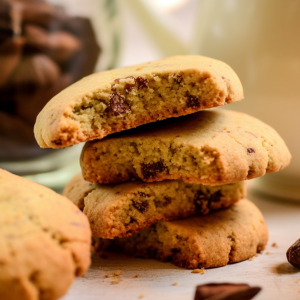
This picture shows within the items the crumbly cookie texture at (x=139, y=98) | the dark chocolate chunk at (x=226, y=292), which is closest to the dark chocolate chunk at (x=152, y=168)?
the crumbly cookie texture at (x=139, y=98)

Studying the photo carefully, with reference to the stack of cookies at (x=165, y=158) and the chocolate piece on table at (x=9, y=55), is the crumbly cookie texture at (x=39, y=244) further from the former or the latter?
→ the chocolate piece on table at (x=9, y=55)

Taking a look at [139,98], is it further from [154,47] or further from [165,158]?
[154,47]

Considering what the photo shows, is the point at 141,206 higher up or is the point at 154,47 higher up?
the point at 154,47

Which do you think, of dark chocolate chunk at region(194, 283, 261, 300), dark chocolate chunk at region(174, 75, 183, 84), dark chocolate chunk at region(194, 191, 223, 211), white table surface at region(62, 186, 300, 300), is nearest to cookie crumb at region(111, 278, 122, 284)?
white table surface at region(62, 186, 300, 300)

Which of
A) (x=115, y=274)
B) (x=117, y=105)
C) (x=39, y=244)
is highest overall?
(x=117, y=105)

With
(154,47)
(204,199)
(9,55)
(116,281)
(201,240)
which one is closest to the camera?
(116,281)

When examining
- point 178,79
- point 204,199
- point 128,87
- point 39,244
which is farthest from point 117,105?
point 39,244

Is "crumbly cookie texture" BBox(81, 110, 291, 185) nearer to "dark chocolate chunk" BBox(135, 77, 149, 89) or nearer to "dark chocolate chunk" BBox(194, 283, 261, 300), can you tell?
"dark chocolate chunk" BBox(135, 77, 149, 89)
